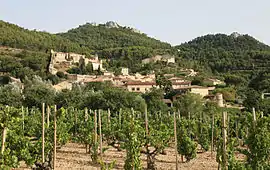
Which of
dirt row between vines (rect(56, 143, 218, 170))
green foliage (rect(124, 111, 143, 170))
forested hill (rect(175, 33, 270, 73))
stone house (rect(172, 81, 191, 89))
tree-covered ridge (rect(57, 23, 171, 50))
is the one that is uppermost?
tree-covered ridge (rect(57, 23, 171, 50))

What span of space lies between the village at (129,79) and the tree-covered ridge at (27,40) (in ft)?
26.8

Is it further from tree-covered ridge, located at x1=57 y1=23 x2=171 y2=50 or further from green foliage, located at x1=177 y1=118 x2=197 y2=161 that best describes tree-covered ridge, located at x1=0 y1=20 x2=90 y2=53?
green foliage, located at x1=177 y1=118 x2=197 y2=161

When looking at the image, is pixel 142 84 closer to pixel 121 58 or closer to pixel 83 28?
pixel 121 58

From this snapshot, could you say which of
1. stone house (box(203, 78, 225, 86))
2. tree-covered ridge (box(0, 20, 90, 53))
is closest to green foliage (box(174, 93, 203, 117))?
stone house (box(203, 78, 225, 86))

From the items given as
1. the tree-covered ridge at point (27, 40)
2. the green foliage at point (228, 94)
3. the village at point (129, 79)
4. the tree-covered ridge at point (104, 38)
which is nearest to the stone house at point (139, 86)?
the village at point (129, 79)

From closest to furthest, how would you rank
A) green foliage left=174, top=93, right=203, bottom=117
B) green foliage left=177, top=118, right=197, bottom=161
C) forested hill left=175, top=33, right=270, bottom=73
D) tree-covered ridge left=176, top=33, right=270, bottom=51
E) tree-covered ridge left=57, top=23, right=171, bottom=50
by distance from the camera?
green foliage left=177, top=118, right=197, bottom=161
green foliage left=174, top=93, right=203, bottom=117
forested hill left=175, top=33, right=270, bottom=73
tree-covered ridge left=176, top=33, right=270, bottom=51
tree-covered ridge left=57, top=23, right=171, bottom=50

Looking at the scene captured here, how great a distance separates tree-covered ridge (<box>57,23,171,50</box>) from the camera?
142m

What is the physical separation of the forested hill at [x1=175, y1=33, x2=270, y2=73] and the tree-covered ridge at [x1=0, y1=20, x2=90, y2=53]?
36.3m

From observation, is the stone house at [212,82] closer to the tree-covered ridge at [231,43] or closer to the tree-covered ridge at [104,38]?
the tree-covered ridge at [231,43]

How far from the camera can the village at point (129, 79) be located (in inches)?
2537

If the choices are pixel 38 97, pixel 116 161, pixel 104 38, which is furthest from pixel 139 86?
pixel 104 38

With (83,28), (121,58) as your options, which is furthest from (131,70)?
(83,28)

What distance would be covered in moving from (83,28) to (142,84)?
107 m

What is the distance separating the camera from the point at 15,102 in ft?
128
